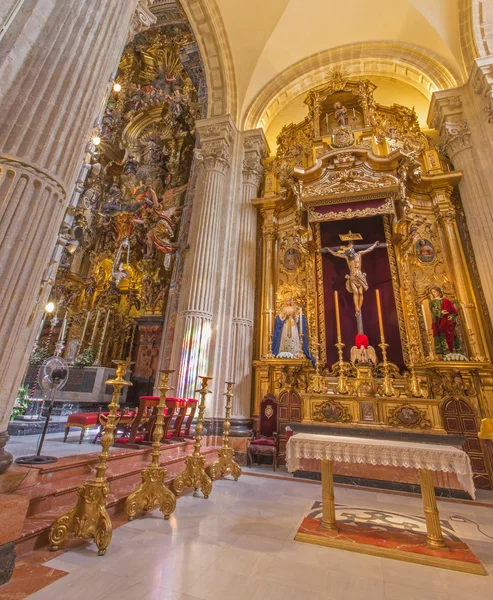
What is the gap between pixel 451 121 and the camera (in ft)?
26.0

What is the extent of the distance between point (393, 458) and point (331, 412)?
10.2 feet

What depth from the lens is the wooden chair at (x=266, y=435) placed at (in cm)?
625

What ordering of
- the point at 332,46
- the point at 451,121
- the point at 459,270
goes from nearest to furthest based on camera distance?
the point at 459,270 < the point at 451,121 < the point at 332,46

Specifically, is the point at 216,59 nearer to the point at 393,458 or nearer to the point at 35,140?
the point at 35,140

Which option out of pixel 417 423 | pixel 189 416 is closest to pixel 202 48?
pixel 189 416

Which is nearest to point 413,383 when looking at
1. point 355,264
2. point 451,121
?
point 355,264

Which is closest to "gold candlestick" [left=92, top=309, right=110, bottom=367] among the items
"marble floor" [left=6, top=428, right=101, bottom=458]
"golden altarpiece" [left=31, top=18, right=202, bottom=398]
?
"golden altarpiece" [left=31, top=18, right=202, bottom=398]

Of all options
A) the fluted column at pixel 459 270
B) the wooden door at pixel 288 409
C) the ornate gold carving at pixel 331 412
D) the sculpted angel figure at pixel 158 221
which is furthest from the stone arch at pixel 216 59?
the ornate gold carving at pixel 331 412

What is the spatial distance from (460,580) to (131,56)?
1879 centimetres

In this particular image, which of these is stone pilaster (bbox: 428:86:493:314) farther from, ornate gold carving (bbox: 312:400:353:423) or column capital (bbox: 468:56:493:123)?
ornate gold carving (bbox: 312:400:353:423)

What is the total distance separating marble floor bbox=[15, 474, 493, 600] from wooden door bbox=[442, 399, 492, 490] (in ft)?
9.51

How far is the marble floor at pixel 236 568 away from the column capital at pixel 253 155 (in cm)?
828

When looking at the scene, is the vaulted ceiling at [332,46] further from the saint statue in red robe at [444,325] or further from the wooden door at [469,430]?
the wooden door at [469,430]

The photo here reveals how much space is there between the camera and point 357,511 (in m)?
3.70
